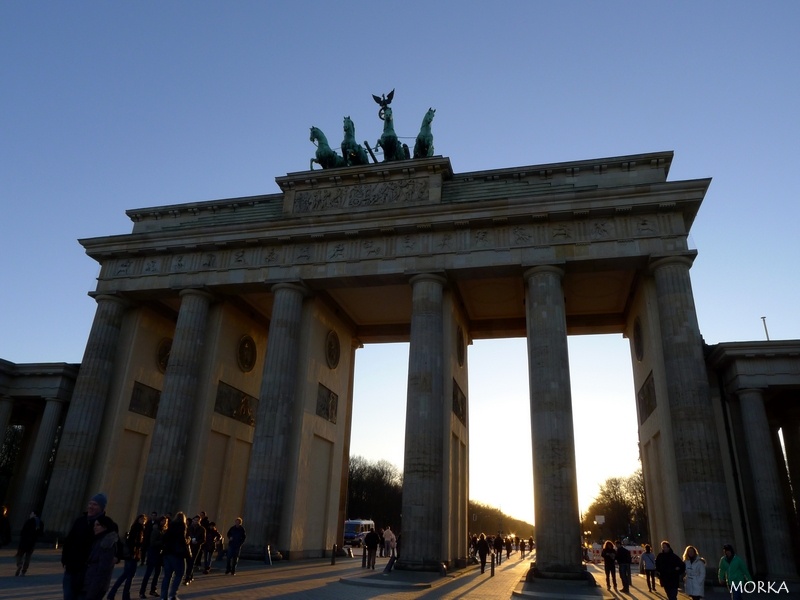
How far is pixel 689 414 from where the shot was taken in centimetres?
1919

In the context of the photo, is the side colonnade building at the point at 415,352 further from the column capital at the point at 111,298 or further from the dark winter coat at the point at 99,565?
the dark winter coat at the point at 99,565

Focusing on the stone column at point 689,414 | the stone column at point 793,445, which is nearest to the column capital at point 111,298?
the stone column at point 689,414

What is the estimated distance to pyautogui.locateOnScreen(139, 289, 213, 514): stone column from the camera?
2280cm

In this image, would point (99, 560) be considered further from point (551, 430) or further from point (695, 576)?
point (551, 430)

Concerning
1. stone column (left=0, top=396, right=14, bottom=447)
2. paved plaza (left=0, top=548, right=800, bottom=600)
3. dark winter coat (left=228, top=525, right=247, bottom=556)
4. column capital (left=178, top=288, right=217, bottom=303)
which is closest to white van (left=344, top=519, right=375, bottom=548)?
stone column (left=0, top=396, right=14, bottom=447)

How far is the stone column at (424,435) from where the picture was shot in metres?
19.6

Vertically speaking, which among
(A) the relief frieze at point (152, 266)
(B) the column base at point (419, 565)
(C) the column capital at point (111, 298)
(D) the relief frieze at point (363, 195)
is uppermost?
(D) the relief frieze at point (363, 195)

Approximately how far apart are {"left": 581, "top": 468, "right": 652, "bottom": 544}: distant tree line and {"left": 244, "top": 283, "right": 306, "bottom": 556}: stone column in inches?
2423

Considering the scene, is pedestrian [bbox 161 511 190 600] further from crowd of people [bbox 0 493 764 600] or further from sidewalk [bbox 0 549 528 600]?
sidewalk [bbox 0 549 528 600]

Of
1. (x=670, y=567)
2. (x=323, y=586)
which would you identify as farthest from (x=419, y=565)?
(x=670, y=567)

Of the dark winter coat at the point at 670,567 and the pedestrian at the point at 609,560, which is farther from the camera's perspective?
the pedestrian at the point at 609,560

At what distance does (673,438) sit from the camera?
773 inches

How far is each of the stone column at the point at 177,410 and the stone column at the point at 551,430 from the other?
14.2 metres

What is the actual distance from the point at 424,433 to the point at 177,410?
34.9 feet
